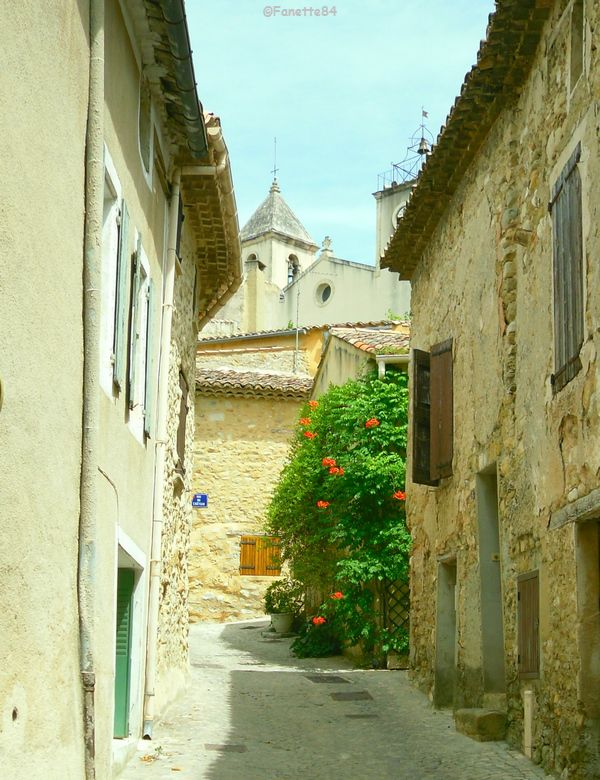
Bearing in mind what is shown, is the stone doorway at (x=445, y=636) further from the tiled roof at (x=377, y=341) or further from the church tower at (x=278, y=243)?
the church tower at (x=278, y=243)

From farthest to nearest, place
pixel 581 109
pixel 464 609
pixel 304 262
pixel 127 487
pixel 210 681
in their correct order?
pixel 304 262, pixel 210 681, pixel 464 609, pixel 127 487, pixel 581 109

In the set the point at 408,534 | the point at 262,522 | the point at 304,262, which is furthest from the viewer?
the point at 304,262

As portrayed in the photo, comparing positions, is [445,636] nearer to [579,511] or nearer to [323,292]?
[579,511]

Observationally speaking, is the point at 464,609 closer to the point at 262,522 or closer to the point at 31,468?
the point at 31,468

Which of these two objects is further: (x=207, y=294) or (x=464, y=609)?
(x=207, y=294)

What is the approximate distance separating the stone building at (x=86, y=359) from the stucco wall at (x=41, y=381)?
0.01m

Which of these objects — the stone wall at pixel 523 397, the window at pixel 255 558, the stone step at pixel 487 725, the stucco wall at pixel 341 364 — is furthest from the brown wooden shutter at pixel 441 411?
the window at pixel 255 558

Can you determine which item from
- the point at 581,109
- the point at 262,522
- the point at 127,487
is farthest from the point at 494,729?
the point at 262,522

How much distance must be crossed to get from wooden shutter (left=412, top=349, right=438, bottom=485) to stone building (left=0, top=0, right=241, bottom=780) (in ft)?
11.4

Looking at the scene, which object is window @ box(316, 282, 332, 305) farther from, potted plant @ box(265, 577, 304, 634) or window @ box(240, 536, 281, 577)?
potted plant @ box(265, 577, 304, 634)

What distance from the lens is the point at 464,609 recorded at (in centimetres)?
1082

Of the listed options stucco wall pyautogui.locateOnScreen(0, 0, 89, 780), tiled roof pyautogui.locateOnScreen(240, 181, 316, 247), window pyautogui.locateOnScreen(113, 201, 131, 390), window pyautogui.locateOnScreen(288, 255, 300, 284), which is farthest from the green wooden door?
window pyautogui.locateOnScreen(288, 255, 300, 284)

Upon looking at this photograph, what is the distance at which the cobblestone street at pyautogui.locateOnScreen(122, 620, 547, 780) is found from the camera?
8422 mm

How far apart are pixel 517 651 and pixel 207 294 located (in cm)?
684
